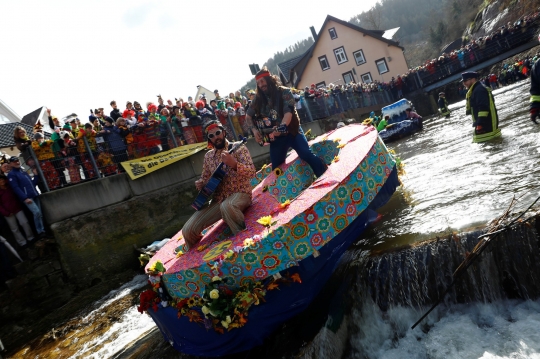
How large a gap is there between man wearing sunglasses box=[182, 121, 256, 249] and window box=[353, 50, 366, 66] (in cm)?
4468

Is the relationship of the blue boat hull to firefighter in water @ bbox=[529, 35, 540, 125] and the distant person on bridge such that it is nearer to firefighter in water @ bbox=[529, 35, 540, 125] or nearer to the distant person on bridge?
firefighter in water @ bbox=[529, 35, 540, 125]

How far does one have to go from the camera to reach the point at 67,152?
946cm

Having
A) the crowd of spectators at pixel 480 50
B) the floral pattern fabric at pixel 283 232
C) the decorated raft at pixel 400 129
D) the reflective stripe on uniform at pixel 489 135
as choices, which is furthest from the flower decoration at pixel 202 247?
the crowd of spectators at pixel 480 50

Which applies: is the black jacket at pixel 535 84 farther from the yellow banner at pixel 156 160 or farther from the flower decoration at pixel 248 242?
the yellow banner at pixel 156 160

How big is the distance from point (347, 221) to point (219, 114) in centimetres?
966

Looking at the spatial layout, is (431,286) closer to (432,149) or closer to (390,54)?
(432,149)

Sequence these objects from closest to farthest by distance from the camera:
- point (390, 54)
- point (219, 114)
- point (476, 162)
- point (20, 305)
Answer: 1. point (476, 162)
2. point (20, 305)
3. point (219, 114)
4. point (390, 54)

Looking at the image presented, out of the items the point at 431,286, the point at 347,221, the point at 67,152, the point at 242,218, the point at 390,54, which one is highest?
the point at 390,54

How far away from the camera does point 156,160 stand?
10805 millimetres

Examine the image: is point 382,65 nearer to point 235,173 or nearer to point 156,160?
point 156,160

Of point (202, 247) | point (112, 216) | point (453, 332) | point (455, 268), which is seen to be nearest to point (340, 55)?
point (112, 216)

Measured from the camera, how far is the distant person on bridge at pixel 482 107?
311 inches

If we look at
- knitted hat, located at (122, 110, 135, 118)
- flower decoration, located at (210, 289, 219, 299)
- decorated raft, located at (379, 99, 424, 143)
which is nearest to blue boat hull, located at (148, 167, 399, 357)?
flower decoration, located at (210, 289, 219, 299)

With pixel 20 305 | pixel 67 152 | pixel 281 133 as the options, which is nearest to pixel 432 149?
pixel 281 133
